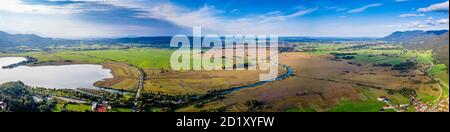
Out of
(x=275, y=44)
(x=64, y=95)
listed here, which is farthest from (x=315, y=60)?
(x=64, y=95)

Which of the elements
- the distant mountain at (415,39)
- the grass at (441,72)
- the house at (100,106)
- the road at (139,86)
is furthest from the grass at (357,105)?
the house at (100,106)

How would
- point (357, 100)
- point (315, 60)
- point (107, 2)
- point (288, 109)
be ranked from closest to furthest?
point (107, 2), point (288, 109), point (357, 100), point (315, 60)

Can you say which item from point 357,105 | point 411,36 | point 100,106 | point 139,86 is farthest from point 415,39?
point 100,106

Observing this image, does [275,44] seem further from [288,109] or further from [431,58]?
[431,58]

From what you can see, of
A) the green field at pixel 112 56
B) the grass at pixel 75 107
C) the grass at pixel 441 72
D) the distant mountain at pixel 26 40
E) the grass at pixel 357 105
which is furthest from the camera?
the green field at pixel 112 56

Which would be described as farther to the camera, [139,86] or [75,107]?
[139,86]

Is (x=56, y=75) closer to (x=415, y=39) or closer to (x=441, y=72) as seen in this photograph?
(x=441, y=72)

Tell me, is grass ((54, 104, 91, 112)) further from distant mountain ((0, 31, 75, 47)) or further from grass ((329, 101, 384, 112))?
grass ((329, 101, 384, 112))

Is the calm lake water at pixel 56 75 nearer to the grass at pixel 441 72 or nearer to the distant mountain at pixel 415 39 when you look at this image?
the distant mountain at pixel 415 39
